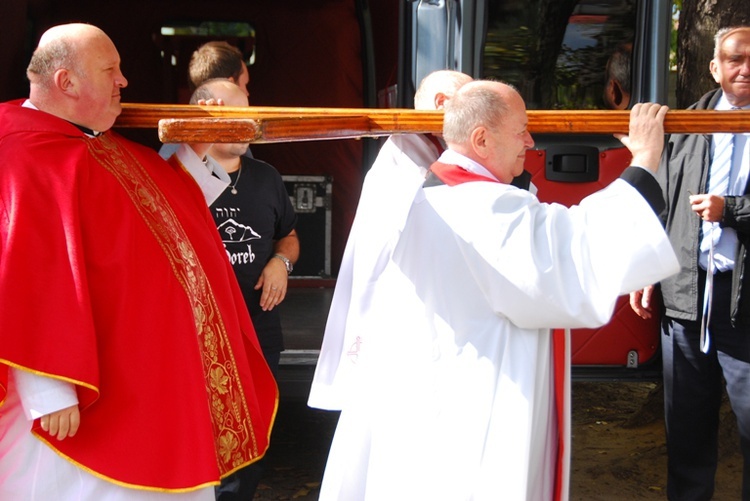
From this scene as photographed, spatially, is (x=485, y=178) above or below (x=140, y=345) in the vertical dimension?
above

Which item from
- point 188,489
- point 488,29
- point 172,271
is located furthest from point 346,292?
point 488,29

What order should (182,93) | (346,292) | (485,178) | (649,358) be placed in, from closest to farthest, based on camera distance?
1. (485,178)
2. (346,292)
3. (649,358)
4. (182,93)

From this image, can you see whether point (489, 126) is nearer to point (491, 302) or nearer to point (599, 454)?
point (491, 302)

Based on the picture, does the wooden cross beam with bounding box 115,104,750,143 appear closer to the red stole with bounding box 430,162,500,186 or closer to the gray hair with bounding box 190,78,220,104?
the red stole with bounding box 430,162,500,186

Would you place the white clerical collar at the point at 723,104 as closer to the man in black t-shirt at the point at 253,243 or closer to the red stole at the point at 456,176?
the red stole at the point at 456,176

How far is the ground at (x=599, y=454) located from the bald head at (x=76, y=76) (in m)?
2.42

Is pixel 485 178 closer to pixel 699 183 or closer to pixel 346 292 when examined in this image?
pixel 346 292

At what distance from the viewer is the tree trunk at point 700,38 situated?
4852 millimetres

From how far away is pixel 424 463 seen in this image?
2.61 metres

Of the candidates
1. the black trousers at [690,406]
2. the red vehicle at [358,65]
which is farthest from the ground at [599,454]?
the black trousers at [690,406]

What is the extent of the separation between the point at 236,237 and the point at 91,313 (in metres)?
1.12

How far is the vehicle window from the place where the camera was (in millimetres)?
3859

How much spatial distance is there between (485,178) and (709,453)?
1.81 meters

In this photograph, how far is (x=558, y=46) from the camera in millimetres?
3934
